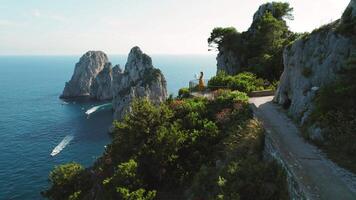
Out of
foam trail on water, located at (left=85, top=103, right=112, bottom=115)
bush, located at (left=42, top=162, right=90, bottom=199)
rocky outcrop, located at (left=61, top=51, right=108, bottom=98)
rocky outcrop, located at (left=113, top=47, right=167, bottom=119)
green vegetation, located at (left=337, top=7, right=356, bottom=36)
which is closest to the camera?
green vegetation, located at (left=337, top=7, right=356, bottom=36)

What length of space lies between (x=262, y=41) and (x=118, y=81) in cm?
12155

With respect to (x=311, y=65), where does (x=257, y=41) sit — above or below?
above

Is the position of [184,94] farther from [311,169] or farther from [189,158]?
[311,169]

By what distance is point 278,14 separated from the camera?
50125mm

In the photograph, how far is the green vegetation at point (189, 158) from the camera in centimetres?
1502

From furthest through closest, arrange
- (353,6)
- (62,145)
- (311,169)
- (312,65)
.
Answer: (62,145), (312,65), (353,6), (311,169)

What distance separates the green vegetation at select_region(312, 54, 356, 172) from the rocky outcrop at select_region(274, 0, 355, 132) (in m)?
0.73

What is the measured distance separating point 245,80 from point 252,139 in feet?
56.8

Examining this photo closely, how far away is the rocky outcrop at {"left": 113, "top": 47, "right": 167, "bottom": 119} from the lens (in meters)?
111

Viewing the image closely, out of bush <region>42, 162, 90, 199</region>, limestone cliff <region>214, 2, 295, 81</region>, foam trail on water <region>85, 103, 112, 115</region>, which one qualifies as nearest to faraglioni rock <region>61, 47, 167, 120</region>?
foam trail on water <region>85, 103, 112, 115</region>

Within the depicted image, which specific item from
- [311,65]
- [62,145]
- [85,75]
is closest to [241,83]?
[311,65]

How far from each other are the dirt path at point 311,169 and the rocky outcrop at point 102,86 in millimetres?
152492

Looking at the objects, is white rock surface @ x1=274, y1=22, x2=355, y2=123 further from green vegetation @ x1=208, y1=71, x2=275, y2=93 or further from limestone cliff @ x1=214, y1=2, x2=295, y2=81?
limestone cliff @ x1=214, y1=2, x2=295, y2=81

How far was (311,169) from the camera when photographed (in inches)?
536
